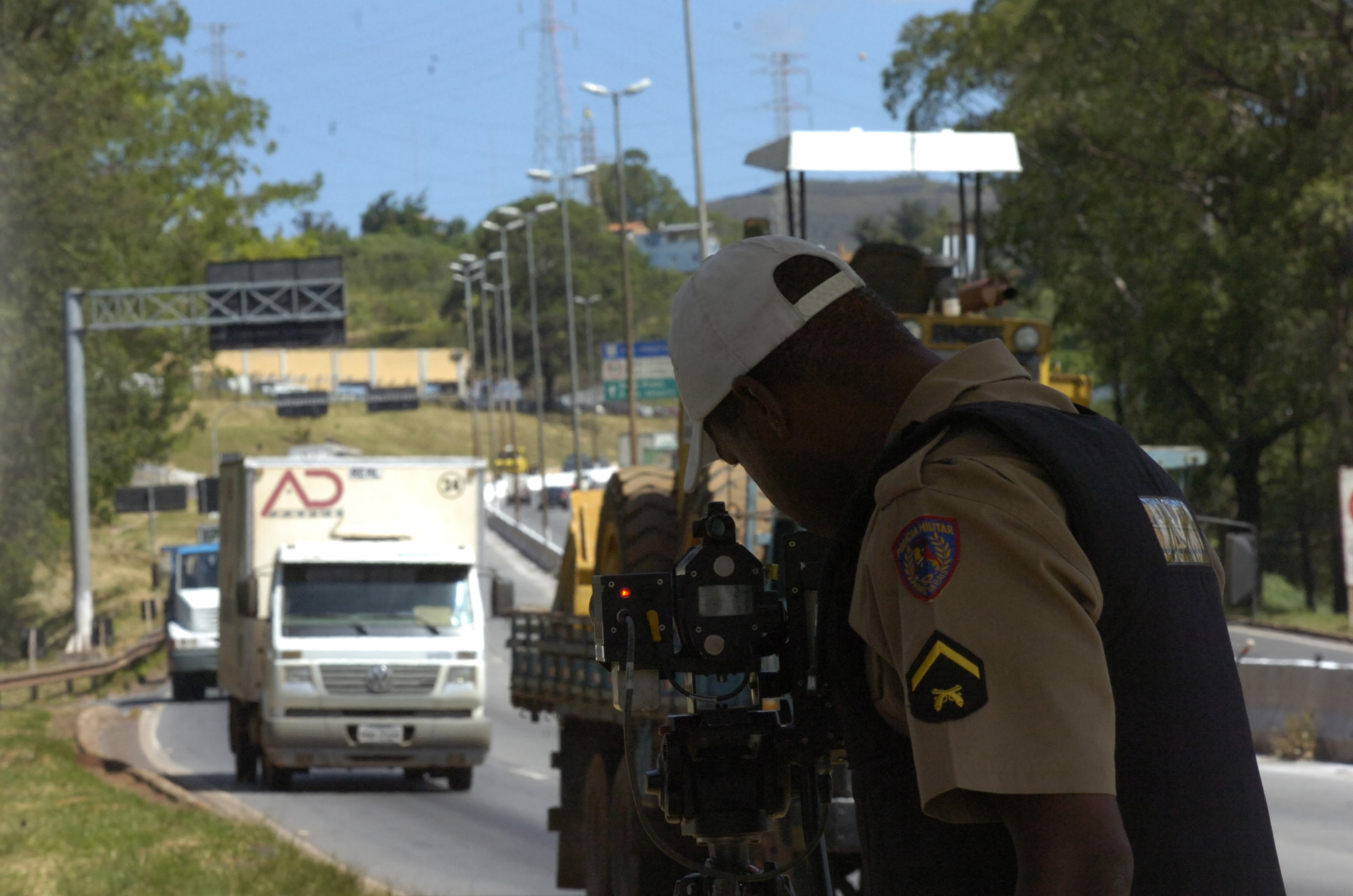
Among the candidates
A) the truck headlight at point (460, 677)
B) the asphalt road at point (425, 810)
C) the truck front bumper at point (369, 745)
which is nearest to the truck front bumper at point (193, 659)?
the asphalt road at point (425, 810)

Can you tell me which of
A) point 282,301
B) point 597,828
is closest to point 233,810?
point 597,828

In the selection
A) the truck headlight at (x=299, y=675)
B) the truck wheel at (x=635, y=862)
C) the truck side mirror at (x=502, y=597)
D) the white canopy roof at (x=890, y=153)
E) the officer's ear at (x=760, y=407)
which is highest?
the white canopy roof at (x=890, y=153)

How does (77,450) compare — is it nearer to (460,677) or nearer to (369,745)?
(369,745)

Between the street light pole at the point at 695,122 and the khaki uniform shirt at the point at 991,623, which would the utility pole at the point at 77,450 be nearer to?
the street light pole at the point at 695,122

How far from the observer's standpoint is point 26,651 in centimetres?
3738

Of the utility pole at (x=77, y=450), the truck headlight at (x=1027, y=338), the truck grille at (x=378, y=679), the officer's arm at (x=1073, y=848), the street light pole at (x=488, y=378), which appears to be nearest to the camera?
the officer's arm at (x=1073, y=848)

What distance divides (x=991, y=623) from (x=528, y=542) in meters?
61.7

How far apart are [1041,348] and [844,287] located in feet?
28.7

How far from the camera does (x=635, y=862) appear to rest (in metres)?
7.93

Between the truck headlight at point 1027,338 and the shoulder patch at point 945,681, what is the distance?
29.4ft

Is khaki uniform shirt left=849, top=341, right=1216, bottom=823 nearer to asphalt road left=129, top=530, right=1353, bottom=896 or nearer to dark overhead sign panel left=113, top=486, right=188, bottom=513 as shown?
asphalt road left=129, top=530, right=1353, bottom=896

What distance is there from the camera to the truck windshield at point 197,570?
103 ft

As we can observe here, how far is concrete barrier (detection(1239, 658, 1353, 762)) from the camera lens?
1406 centimetres

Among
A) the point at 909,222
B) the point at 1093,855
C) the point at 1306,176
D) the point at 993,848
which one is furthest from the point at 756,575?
the point at 909,222
